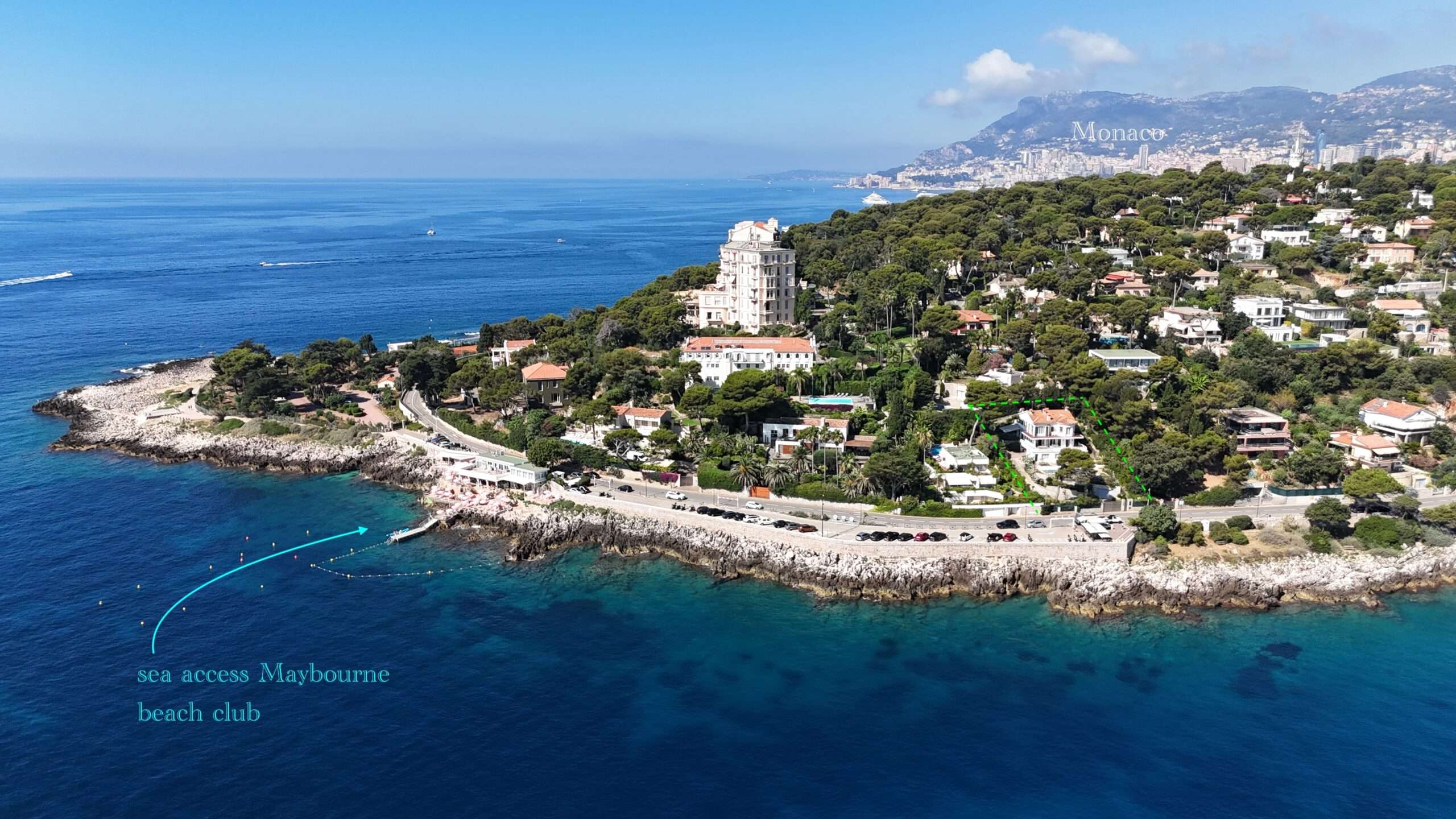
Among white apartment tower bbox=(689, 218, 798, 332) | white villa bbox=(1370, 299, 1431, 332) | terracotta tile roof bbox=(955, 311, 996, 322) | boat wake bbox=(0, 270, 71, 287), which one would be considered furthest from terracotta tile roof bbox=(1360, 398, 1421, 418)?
boat wake bbox=(0, 270, 71, 287)

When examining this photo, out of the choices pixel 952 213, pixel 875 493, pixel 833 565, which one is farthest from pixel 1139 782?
pixel 952 213

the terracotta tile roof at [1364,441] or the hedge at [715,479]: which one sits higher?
the terracotta tile roof at [1364,441]

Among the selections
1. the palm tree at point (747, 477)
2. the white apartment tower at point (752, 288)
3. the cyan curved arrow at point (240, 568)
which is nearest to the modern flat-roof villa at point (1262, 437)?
the palm tree at point (747, 477)

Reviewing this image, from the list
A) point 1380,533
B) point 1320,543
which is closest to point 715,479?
point 1320,543

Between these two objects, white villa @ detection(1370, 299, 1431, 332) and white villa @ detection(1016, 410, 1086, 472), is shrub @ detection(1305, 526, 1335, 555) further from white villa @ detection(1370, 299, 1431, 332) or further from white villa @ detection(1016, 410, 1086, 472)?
white villa @ detection(1370, 299, 1431, 332)

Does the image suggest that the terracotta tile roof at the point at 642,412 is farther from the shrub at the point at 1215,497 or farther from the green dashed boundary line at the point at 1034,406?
the shrub at the point at 1215,497
